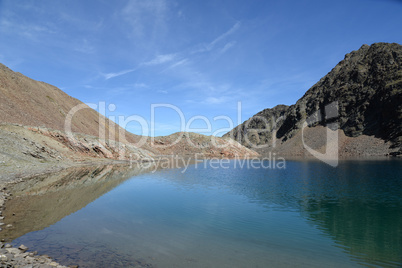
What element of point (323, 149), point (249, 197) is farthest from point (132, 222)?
point (323, 149)

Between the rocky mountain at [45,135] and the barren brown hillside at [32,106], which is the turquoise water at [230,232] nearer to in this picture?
the rocky mountain at [45,135]

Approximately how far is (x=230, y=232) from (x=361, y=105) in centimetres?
16068

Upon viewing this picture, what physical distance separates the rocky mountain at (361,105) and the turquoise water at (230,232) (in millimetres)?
110559

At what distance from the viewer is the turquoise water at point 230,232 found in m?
11.9

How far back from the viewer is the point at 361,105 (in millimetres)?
142500

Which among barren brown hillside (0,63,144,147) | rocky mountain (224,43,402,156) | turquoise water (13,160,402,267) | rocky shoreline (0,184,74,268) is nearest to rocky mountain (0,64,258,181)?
A: barren brown hillside (0,63,144,147)

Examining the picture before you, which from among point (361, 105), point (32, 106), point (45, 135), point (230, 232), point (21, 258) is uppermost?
point (361, 105)

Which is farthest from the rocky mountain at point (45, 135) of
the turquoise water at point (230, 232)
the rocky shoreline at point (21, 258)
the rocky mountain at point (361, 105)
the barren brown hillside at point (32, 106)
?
the rocky mountain at point (361, 105)

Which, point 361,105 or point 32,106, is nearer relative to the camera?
point 32,106

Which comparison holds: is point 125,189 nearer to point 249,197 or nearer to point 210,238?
point 249,197

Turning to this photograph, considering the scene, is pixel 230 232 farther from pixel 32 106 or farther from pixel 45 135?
pixel 32 106

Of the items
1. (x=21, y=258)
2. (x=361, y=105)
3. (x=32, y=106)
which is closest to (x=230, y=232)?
(x=21, y=258)

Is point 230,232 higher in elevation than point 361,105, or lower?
lower

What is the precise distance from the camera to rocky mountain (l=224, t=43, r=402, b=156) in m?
119
